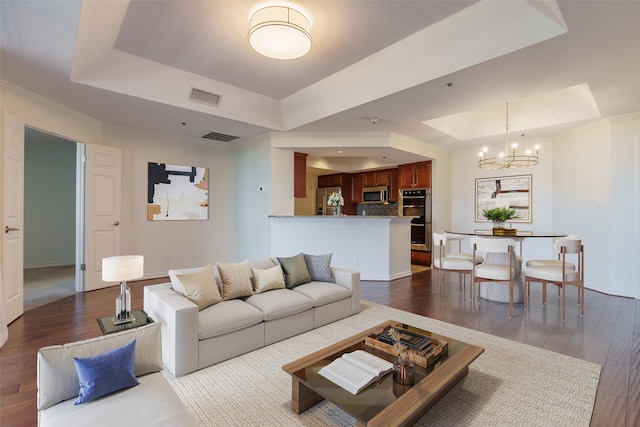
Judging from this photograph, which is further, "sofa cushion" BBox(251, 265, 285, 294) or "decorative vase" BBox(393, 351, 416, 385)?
"sofa cushion" BBox(251, 265, 285, 294)

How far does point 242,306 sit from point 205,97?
3.00m

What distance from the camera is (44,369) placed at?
1.35m

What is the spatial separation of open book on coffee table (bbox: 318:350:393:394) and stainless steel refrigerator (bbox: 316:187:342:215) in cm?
710

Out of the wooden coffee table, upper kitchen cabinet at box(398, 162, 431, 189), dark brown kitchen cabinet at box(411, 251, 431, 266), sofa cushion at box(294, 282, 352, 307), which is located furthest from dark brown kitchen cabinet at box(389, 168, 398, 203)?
the wooden coffee table

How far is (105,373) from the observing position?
1.40m

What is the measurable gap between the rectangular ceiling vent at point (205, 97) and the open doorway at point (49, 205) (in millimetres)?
4146

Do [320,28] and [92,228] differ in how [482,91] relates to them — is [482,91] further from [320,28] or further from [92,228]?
[92,228]

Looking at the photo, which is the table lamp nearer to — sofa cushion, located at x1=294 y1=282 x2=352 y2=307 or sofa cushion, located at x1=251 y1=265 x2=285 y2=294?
sofa cushion, located at x1=251 y1=265 x2=285 y2=294

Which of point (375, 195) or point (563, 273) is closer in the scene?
point (563, 273)

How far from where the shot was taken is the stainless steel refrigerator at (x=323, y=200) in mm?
9086

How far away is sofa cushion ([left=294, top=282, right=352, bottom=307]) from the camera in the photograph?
3.18m

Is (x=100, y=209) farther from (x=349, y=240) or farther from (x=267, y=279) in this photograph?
(x=349, y=240)

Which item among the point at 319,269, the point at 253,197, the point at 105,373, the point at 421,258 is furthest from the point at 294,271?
the point at 421,258

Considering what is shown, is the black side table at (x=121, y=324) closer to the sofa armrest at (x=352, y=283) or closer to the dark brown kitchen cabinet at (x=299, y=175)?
the sofa armrest at (x=352, y=283)
